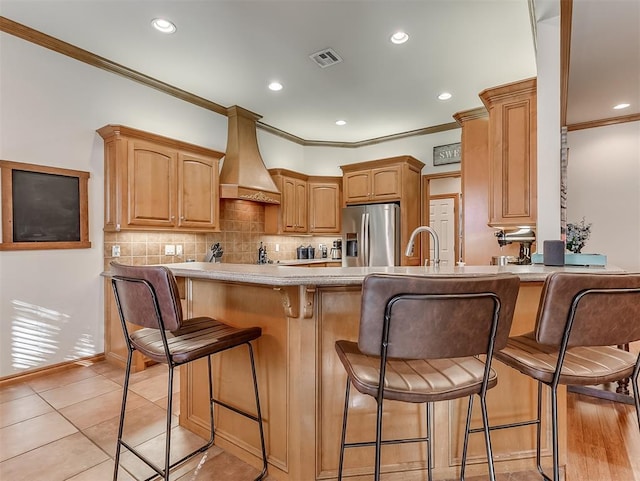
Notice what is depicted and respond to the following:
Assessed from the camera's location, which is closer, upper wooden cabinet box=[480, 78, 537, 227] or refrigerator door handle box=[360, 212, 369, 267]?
upper wooden cabinet box=[480, 78, 537, 227]

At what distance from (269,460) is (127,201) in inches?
105

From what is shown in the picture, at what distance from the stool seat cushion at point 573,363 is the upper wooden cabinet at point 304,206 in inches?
162

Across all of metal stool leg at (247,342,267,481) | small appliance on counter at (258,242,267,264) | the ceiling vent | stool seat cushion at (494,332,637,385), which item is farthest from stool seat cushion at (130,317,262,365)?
small appliance on counter at (258,242,267,264)

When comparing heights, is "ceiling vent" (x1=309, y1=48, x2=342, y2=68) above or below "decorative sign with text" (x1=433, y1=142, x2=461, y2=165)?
above

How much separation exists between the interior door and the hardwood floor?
3.96 meters

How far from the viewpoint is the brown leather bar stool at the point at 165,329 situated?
1.33 metres

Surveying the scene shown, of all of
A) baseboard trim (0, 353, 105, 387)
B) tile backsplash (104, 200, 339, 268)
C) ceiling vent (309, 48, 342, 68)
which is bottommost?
baseboard trim (0, 353, 105, 387)

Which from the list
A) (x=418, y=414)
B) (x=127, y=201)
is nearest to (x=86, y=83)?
(x=127, y=201)

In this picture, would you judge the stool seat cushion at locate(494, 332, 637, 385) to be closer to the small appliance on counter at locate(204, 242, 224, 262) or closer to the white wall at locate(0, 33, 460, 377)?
the small appliance on counter at locate(204, 242, 224, 262)

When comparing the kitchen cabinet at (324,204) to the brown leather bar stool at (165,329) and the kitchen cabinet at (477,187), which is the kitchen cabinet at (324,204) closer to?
the kitchen cabinet at (477,187)

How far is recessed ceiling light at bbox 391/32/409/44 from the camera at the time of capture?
291cm

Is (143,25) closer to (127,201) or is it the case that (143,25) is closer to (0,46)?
(0,46)

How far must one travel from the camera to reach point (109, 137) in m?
3.25

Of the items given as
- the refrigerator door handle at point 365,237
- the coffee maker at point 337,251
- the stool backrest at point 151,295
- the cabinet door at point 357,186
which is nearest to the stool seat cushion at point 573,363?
the stool backrest at point 151,295
